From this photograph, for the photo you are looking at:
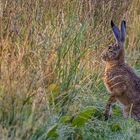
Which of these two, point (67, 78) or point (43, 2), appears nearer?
point (67, 78)

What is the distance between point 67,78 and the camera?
5.52 m

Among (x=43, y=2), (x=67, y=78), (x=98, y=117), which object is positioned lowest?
(x=98, y=117)

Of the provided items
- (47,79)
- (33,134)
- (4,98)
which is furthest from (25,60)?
(33,134)

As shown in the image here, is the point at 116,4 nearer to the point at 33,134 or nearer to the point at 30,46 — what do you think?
the point at 30,46

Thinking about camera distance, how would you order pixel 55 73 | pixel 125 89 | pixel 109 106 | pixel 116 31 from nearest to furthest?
1. pixel 55 73
2. pixel 109 106
3. pixel 125 89
4. pixel 116 31

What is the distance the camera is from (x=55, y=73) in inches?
218

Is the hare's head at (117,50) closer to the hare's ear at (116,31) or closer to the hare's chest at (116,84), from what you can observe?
the hare's ear at (116,31)

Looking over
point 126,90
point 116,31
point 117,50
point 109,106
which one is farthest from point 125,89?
point 116,31

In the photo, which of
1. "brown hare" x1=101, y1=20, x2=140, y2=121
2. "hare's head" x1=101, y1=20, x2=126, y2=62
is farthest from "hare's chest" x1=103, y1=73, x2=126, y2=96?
"hare's head" x1=101, y1=20, x2=126, y2=62

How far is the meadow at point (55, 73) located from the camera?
4.33m

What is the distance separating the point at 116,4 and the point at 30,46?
119 inches

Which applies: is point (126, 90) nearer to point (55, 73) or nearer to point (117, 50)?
point (117, 50)

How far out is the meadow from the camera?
4332 mm

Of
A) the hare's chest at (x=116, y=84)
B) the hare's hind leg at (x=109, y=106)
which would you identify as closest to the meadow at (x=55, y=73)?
the hare's hind leg at (x=109, y=106)
